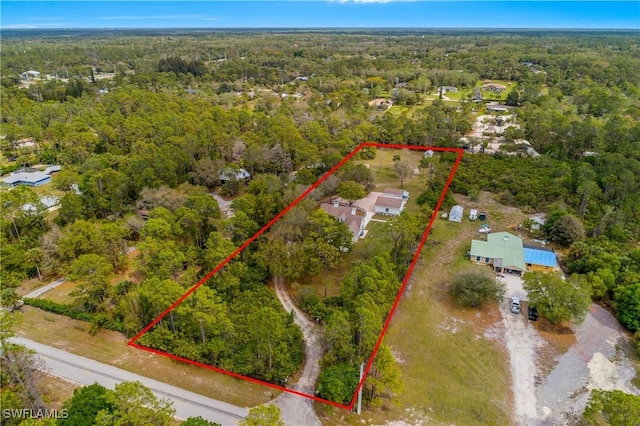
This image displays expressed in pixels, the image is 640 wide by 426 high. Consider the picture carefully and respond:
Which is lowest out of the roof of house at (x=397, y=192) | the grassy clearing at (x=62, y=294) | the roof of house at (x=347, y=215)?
the grassy clearing at (x=62, y=294)

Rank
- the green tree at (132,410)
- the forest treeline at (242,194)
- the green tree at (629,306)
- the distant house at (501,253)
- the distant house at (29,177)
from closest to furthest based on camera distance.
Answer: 1. the green tree at (132,410)
2. the forest treeline at (242,194)
3. the green tree at (629,306)
4. the distant house at (501,253)
5. the distant house at (29,177)

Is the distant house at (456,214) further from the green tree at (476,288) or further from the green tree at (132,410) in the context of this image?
the green tree at (132,410)

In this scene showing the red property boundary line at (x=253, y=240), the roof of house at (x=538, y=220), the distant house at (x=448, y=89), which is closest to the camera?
the red property boundary line at (x=253, y=240)

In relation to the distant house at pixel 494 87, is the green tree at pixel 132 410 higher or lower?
lower

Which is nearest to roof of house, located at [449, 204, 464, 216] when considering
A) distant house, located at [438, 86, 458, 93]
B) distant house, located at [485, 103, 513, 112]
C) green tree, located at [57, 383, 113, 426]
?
green tree, located at [57, 383, 113, 426]

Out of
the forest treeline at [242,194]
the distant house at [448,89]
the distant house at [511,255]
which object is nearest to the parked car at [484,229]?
the distant house at [511,255]

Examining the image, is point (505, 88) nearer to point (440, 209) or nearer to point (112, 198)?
point (440, 209)

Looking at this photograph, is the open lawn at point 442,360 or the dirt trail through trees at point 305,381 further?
the open lawn at point 442,360
